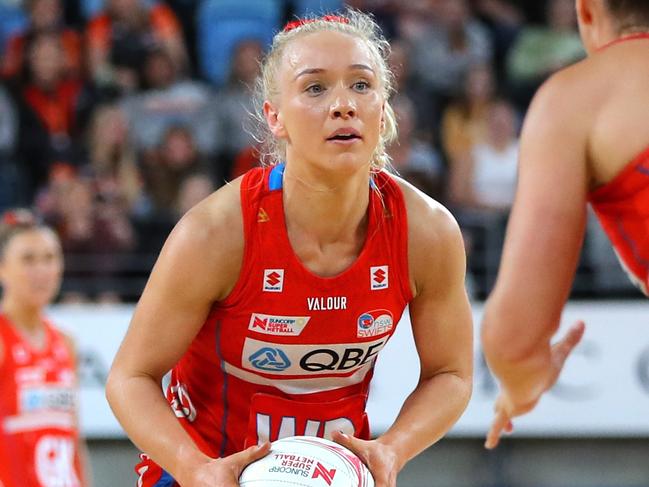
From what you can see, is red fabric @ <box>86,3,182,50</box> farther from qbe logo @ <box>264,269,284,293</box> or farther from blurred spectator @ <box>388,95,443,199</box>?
qbe logo @ <box>264,269,284,293</box>

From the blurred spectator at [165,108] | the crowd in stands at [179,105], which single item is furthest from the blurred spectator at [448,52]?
the blurred spectator at [165,108]

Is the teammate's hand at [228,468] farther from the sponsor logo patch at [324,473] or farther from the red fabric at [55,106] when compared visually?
the red fabric at [55,106]

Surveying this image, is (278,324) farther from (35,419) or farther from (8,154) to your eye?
(8,154)

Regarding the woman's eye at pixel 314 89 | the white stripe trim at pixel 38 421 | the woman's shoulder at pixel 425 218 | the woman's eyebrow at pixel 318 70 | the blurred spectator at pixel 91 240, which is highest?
the woman's eyebrow at pixel 318 70

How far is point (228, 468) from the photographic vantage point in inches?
112

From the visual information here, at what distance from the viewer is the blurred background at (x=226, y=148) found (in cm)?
781

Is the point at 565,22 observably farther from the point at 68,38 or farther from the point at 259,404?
the point at 259,404

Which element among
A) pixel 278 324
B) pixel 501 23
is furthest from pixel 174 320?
pixel 501 23

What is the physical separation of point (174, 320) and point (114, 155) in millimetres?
6038

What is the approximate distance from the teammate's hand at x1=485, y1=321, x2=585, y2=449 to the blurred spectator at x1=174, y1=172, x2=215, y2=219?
559cm

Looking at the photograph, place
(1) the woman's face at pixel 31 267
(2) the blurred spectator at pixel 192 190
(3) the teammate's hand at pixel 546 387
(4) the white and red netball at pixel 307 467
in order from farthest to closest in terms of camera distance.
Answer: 1. (2) the blurred spectator at pixel 192 190
2. (1) the woman's face at pixel 31 267
3. (4) the white and red netball at pixel 307 467
4. (3) the teammate's hand at pixel 546 387

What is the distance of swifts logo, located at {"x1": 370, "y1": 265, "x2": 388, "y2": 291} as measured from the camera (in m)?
3.12

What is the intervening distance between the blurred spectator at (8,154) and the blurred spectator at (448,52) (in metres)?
3.14

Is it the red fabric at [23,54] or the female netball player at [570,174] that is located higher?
the red fabric at [23,54]
